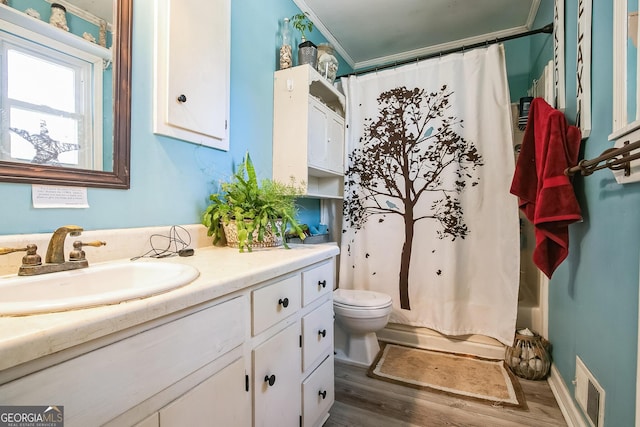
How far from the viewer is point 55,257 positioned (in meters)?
0.77

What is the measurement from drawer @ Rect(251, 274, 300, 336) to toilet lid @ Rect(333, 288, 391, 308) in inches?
33.4

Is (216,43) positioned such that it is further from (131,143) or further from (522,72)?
(522,72)

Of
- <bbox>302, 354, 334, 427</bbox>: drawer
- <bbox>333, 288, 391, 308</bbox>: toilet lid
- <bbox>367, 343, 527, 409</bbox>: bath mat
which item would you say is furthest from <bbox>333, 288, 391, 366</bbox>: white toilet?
<bbox>302, 354, 334, 427</bbox>: drawer

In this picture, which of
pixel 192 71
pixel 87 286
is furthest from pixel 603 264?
pixel 192 71

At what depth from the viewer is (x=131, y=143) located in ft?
3.48

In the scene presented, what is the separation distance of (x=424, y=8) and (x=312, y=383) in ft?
8.45

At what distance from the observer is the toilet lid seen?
6.02 ft

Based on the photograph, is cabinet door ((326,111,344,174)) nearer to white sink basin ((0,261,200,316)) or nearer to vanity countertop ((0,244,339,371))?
vanity countertop ((0,244,339,371))

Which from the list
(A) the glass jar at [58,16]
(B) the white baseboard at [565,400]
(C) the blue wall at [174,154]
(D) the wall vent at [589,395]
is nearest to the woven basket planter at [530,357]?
(B) the white baseboard at [565,400]

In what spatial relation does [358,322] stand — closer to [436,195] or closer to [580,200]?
[436,195]

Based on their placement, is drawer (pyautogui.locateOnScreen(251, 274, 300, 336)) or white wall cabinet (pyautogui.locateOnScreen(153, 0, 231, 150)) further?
white wall cabinet (pyautogui.locateOnScreen(153, 0, 231, 150))

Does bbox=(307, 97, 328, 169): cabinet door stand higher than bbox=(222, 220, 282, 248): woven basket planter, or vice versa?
bbox=(307, 97, 328, 169): cabinet door

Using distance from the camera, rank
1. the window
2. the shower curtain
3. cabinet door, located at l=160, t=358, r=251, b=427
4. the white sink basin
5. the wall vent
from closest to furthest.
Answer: the white sink basin → cabinet door, located at l=160, t=358, r=251, b=427 → the window → the wall vent → the shower curtain

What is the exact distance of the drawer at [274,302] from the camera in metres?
0.87
